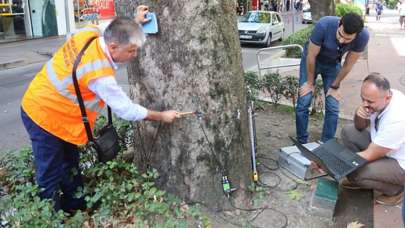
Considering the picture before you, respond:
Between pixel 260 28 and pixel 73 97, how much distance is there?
52.8 feet

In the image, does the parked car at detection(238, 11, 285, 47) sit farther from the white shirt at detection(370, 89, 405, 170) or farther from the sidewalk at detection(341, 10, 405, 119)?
the white shirt at detection(370, 89, 405, 170)

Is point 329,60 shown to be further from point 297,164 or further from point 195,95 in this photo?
point 195,95

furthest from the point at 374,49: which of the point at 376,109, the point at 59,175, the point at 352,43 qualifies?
the point at 59,175

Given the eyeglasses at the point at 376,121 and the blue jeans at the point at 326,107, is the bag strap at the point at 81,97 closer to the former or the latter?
the eyeglasses at the point at 376,121

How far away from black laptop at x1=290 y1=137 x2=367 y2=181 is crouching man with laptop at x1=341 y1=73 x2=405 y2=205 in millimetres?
74

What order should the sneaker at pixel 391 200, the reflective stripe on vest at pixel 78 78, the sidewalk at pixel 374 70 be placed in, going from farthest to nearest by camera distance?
the sidewalk at pixel 374 70, the sneaker at pixel 391 200, the reflective stripe on vest at pixel 78 78

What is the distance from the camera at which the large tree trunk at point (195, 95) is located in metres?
3.14

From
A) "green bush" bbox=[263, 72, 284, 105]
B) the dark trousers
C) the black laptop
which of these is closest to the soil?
the black laptop

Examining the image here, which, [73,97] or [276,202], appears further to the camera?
[276,202]

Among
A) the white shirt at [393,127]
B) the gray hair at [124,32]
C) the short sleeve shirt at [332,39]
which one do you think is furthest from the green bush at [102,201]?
the short sleeve shirt at [332,39]

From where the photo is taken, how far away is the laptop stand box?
12.8ft

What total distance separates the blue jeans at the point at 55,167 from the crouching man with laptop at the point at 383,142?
A: 2216 mm

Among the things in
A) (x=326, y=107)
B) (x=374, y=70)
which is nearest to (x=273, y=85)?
(x=326, y=107)

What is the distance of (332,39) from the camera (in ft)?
14.3
